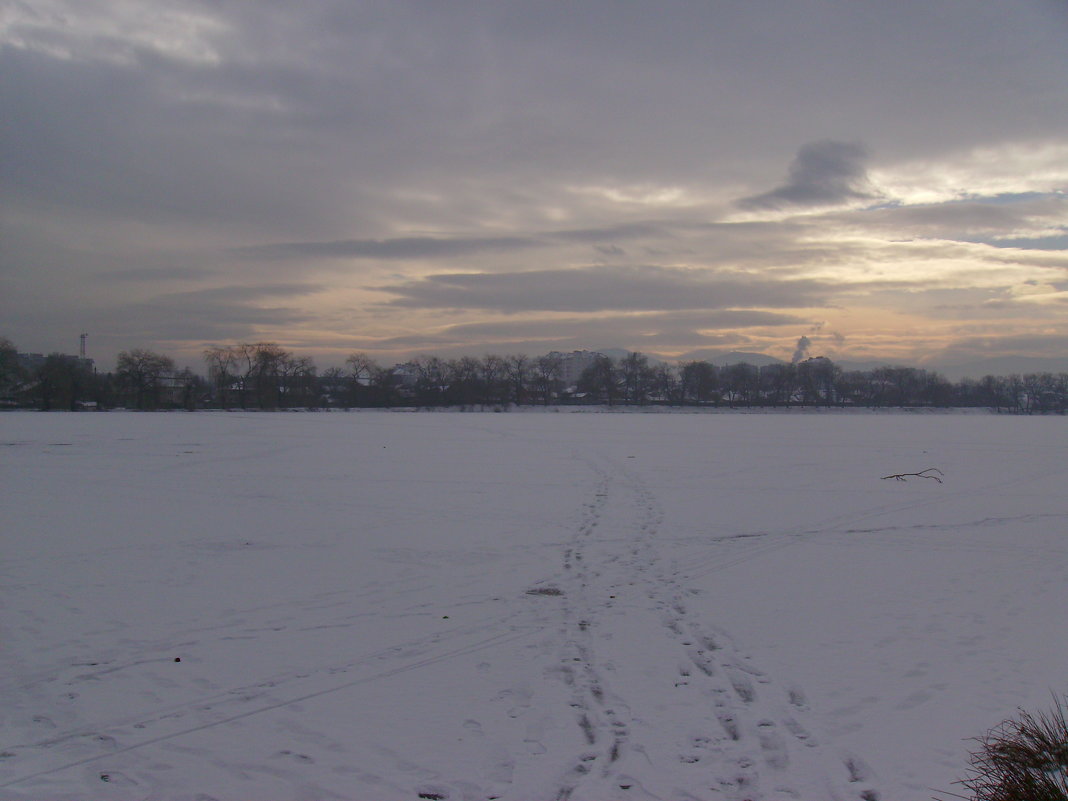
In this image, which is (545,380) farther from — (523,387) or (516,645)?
(516,645)

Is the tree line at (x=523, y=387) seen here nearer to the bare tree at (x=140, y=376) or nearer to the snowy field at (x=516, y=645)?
the bare tree at (x=140, y=376)

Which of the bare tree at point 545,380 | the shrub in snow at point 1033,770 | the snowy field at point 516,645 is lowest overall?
the snowy field at point 516,645

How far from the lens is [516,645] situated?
21.8 ft

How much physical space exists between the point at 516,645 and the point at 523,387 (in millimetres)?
130085

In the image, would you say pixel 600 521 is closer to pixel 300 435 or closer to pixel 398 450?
pixel 398 450

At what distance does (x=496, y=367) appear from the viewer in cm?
13938

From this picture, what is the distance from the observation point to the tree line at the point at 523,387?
110 metres

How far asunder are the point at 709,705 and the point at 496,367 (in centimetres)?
13458

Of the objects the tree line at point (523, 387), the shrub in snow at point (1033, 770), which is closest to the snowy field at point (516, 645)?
the shrub in snow at point (1033, 770)

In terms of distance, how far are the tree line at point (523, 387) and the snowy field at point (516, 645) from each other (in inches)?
3921

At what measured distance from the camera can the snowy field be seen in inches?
177

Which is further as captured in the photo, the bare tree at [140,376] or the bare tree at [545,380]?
the bare tree at [545,380]

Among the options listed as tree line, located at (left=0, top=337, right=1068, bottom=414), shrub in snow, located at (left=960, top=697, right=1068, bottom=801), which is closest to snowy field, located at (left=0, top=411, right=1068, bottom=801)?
shrub in snow, located at (left=960, top=697, right=1068, bottom=801)

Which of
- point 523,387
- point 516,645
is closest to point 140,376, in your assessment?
point 523,387
